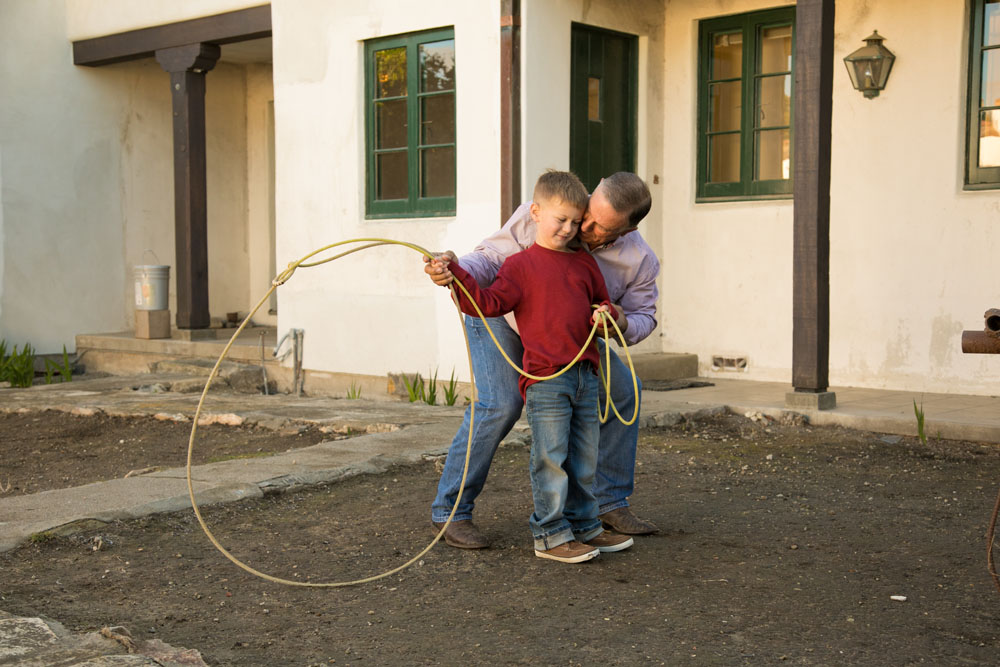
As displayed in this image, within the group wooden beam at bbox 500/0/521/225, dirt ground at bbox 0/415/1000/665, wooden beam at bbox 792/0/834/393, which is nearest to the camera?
dirt ground at bbox 0/415/1000/665

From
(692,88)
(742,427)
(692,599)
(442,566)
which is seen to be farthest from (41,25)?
(692,599)

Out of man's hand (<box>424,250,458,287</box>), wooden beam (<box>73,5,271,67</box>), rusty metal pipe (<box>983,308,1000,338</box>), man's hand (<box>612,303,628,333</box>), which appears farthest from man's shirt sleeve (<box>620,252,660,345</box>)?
wooden beam (<box>73,5,271,67</box>)

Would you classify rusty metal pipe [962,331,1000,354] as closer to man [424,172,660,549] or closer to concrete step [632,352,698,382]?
man [424,172,660,549]

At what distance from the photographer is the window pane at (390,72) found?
912 centimetres

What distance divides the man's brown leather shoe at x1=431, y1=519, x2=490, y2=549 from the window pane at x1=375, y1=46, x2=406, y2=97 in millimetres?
5697

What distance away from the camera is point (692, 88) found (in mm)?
8984

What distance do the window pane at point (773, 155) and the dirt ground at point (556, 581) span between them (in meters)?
3.75

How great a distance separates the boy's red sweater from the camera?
3807 mm

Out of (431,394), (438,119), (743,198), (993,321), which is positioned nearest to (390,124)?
(438,119)

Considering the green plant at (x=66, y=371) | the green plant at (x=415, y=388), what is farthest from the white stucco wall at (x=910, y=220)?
the green plant at (x=66, y=371)

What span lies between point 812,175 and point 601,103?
2.40 m

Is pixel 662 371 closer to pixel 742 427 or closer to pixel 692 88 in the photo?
pixel 742 427

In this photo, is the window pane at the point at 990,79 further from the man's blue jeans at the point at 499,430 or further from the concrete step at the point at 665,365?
the man's blue jeans at the point at 499,430

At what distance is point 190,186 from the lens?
1137 centimetres
